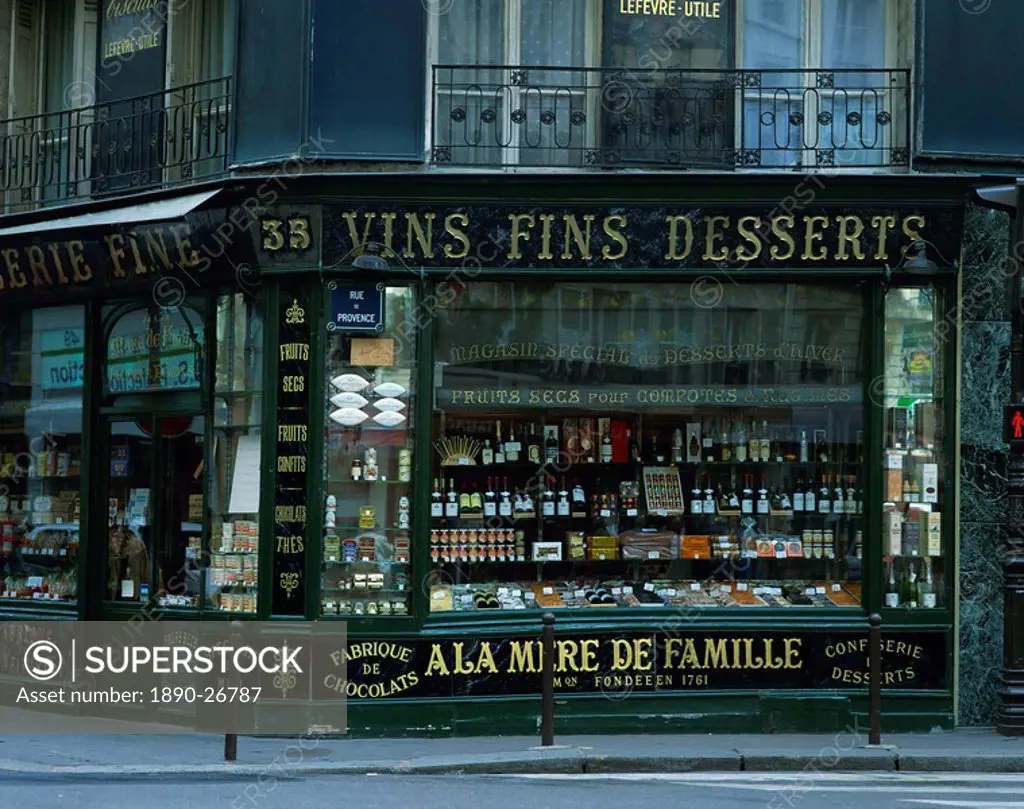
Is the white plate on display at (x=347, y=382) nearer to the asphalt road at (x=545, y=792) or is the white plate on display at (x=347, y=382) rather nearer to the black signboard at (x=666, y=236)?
the black signboard at (x=666, y=236)

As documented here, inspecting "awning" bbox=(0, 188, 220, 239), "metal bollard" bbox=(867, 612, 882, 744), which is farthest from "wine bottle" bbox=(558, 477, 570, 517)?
"awning" bbox=(0, 188, 220, 239)

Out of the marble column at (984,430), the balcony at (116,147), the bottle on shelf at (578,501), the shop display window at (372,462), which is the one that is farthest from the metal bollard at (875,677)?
the balcony at (116,147)

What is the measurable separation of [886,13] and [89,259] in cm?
761

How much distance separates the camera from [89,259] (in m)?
15.0

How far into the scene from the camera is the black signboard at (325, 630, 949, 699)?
1369cm

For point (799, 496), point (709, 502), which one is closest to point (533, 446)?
point (709, 502)

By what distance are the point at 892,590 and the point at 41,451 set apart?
8405 mm

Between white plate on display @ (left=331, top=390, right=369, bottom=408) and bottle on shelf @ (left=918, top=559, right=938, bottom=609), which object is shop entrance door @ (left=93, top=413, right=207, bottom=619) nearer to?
white plate on display @ (left=331, top=390, right=369, bottom=408)

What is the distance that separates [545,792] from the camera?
10.9 metres

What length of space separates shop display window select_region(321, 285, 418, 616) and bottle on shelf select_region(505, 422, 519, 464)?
0.95 metres

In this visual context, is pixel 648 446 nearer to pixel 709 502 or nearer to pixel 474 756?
pixel 709 502

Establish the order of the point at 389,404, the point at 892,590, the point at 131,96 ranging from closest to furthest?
1. the point at 389,404
2. the point at 892,590
3. the point at 131,96

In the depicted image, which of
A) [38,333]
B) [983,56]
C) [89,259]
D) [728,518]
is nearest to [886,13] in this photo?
[983,56]

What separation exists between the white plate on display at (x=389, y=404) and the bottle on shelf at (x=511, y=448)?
106 centimetres
